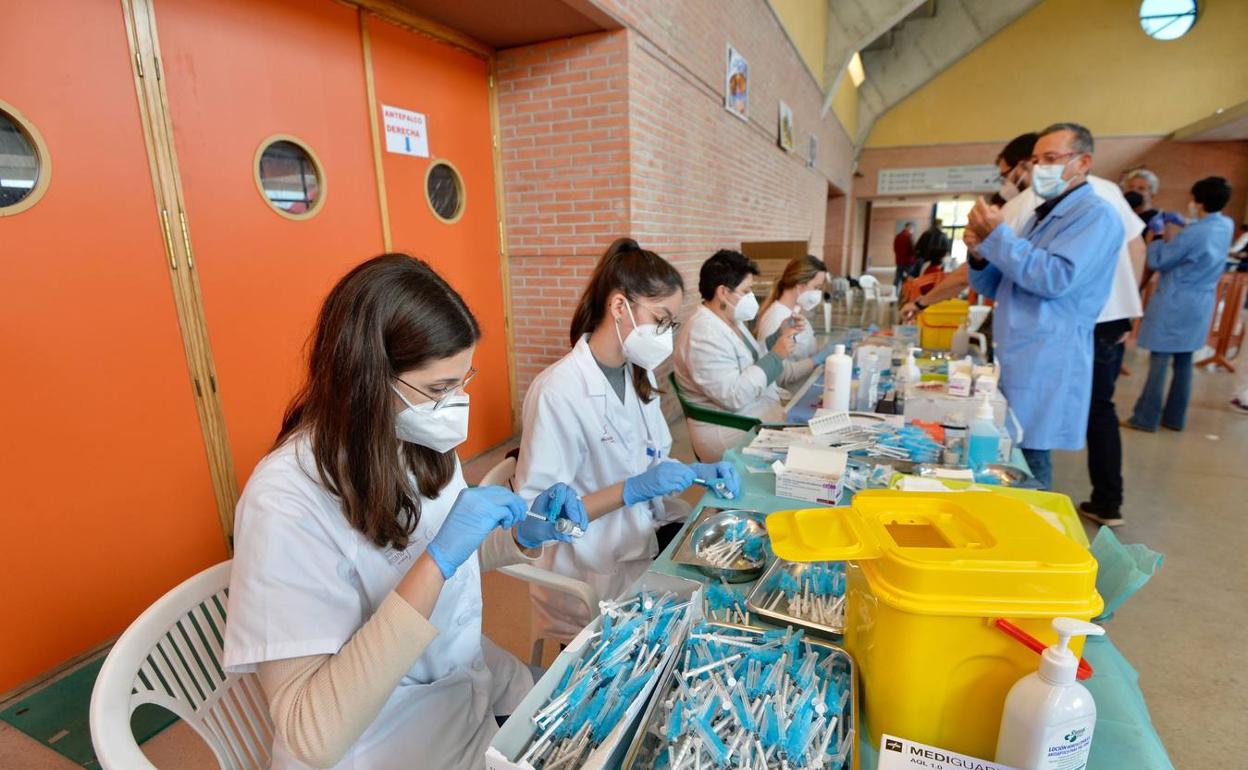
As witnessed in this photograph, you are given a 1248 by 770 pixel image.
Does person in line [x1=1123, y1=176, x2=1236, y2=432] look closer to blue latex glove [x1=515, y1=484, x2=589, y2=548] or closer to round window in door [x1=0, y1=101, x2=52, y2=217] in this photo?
blue latex glove [x1=515, y1=484, x2=589, y2=548]

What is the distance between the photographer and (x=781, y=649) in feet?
2.82

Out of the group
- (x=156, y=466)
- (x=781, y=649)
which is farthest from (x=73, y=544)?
(x=781, y=649)

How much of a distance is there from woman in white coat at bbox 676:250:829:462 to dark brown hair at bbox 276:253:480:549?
1581 millimetres

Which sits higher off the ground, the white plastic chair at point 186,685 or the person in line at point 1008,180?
the person in line at point 1008,180

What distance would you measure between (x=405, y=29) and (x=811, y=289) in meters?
2.57

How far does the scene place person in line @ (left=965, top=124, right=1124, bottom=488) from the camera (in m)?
2.16

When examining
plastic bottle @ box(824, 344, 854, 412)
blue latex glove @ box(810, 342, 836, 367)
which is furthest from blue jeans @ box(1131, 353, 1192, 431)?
plastic bottle @ box(824, 344, 854, 412)

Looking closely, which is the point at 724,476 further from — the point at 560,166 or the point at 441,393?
the point at 560,166

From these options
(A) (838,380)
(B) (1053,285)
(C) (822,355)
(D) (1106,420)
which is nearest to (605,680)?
(A) (838,380)

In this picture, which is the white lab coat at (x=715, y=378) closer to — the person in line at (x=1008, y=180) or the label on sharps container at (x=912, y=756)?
the person in line at (x=1008, y=180)

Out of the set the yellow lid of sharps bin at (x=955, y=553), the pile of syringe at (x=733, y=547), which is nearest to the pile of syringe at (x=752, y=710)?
the yellow lid of sharps bin at (x=955, y=553)

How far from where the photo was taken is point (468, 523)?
0.95 meters

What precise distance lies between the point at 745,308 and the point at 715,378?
Result: 524 mm

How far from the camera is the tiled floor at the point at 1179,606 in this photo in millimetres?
1699
